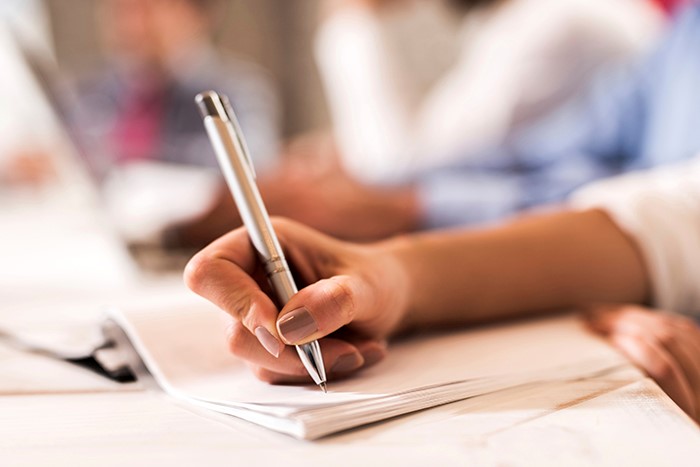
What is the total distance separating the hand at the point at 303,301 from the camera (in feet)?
0.94

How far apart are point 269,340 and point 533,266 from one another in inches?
8.7

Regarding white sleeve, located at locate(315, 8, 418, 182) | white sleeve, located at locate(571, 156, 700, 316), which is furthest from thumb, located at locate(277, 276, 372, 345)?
white sleeve, located at locate(315, 8, 418, 182)

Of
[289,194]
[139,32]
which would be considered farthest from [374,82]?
[139,32]

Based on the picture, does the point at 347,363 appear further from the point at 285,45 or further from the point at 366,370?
the point at 285,45

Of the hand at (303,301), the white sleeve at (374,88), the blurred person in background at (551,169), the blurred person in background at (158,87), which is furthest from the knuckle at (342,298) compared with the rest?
the blurred person in background at (158,87)

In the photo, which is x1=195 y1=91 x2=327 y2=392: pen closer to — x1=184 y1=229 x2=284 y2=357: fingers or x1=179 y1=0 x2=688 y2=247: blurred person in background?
x1=184 y1=229 x2=284 y2=357: fingers

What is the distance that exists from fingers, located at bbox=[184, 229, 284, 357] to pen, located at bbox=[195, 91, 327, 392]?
0.4 inches

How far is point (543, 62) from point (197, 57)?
4.74ft

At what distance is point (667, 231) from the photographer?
0.43 metres

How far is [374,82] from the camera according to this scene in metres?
→ 1.49

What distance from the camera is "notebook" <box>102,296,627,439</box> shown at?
0.89 feet

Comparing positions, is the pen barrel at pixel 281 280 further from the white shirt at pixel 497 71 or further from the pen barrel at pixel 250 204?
the white shirt at pixel 497 71

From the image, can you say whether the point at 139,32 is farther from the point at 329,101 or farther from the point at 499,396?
the point at 499,396

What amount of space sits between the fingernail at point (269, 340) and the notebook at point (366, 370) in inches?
0.8
